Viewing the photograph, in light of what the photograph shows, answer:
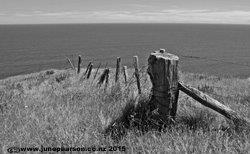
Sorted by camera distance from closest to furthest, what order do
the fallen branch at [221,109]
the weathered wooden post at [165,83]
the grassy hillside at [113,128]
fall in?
the grassy hillside at [113,128] → the fallen branch at [221,109] → the weathered wooden post at [165,83]

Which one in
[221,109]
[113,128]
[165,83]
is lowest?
[113,128]

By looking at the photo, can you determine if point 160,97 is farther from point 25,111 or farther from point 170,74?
point 25,111

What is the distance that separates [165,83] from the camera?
18.2 ft

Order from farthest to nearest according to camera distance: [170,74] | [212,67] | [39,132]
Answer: [212,67] < [170,74] < [39,132]

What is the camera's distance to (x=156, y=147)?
4406 mm

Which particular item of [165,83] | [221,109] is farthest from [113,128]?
[221,109]

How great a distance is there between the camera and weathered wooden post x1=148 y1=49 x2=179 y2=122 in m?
5.52

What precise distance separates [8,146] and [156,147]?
6.35 feet

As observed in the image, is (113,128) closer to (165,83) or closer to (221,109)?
(165,83)

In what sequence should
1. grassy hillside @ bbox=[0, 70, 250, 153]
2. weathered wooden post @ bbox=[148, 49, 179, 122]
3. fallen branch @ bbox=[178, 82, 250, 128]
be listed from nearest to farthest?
grassy hillside @ bbox=[0, 70, 250, 153] → fallen branch @ bbox=[178, 82, 250, 128] → weathered wooden post @ bbox=[148, 49, 179, 122]

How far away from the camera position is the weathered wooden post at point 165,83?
552 cm

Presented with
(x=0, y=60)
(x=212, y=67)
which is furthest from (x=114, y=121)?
(x=0, y=60)

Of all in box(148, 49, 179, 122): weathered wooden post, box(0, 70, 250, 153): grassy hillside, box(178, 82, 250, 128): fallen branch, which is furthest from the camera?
box(148, 49, 179, 122): weathered wooden post

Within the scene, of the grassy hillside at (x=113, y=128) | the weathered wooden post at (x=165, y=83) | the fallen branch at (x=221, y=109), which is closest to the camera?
the grassy hillside at (x=113, y=128)
